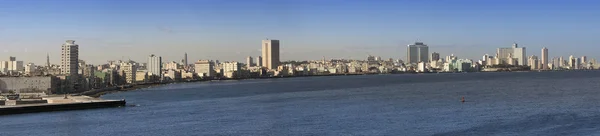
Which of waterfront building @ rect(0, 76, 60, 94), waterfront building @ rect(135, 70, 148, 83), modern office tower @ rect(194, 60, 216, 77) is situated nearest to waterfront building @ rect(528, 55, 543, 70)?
modern office tower @ rect(194, 60, 216, 77)

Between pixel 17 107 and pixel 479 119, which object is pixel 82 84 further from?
pixel 479 119

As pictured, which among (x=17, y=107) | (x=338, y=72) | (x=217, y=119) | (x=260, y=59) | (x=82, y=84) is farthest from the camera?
(x=260, y=59)

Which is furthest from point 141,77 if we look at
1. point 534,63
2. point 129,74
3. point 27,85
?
point 534,63

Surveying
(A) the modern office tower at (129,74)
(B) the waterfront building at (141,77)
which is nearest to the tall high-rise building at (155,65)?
(B) the waterfront building at (141,77)

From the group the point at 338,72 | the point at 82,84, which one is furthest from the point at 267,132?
the point at 338,72

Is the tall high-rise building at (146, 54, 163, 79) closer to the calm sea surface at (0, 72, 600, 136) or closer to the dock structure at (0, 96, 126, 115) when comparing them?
the dock structure at (0, 96, 126, 115)

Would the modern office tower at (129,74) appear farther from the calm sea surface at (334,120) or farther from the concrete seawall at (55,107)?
the calm sea surface at (334,120)

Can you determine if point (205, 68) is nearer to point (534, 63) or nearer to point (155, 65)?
point (155, 65)
